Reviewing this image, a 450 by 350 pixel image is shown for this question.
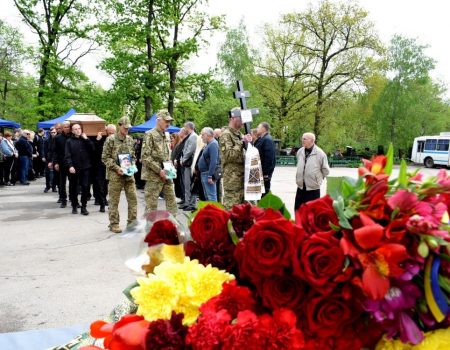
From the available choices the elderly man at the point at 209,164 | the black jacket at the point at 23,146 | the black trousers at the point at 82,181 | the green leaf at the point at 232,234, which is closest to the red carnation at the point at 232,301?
the green leaf at the point at 232,234

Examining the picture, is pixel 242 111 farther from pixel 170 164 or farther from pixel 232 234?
pixel 232 234

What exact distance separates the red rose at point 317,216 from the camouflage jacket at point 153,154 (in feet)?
18.5

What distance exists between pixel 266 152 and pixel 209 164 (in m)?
1.26

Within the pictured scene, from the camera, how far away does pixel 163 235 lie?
4.30 feet

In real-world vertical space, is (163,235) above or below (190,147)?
below

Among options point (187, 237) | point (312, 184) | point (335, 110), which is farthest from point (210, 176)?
point (335, 110)

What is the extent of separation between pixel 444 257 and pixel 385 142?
44.3m

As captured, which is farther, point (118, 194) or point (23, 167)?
point (23, 167)

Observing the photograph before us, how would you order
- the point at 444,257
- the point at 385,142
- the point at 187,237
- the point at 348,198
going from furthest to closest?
the point at 385,142, the point at 187,237, the point at 348,198, the point at 444,257

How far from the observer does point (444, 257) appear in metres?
0.99

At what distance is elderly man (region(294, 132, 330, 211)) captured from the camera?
7188 mm

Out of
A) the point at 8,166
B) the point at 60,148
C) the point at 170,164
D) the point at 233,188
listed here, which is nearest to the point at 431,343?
the point at 233,188

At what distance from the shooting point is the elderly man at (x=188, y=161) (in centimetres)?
970

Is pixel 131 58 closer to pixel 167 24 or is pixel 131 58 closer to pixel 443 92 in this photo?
pixel 167 24
